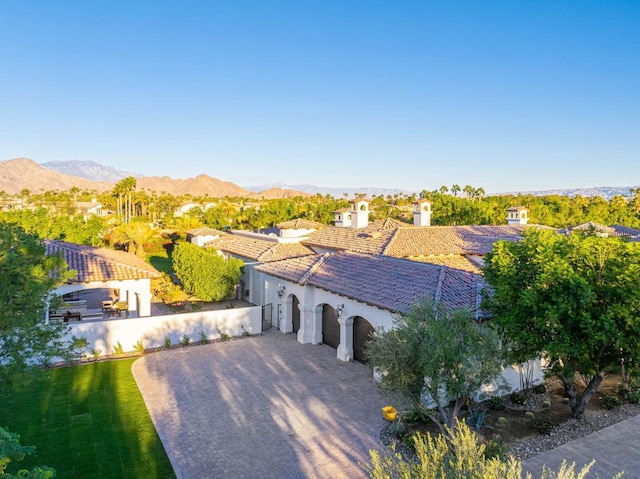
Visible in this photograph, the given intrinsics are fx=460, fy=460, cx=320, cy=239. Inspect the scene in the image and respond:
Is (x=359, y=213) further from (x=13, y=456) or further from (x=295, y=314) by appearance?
(x=13, y=456)

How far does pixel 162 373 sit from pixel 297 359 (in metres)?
5.93

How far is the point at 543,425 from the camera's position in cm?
1427

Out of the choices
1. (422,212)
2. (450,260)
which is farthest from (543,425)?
(422,212)

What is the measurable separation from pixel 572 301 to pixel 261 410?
10.5m

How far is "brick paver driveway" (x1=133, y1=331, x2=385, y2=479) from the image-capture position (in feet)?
42.0

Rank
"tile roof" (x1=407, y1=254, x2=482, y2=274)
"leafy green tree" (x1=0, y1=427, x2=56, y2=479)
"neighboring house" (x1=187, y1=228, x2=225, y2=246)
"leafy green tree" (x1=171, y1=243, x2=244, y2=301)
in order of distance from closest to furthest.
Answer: "leafy green tree" (x1=0, y1=427, x2=56, y2=479) → "tile roof" (x1=407, y1=254, x2=482, y2=274) → "leafy green tree" (x1=171, y1=243, x2=244, y2=301) → "neighboring house" (x1=187, y1=228, x2=225, y2=246)

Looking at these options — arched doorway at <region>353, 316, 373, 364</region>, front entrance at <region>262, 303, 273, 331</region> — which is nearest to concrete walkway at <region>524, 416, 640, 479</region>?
arched doorway at <region>353, 316, 373, 364</region>

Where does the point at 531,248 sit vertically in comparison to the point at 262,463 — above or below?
above

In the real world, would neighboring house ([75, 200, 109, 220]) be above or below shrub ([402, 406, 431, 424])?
above

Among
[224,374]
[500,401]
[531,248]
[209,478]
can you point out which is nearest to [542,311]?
[531,248]

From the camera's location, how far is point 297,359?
70.0 feet

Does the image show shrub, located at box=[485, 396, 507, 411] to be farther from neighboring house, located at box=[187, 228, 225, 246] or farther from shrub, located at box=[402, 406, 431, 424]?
neighboring house, located at box=[187, 228, 225, 246]

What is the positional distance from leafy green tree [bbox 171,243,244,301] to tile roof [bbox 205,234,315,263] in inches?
72.0

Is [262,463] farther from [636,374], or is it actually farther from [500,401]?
[636,374]
